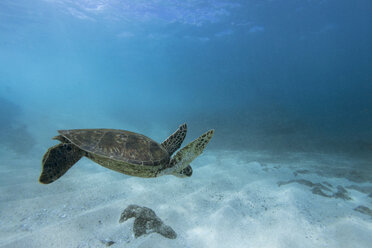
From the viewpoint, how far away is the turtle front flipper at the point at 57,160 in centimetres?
168

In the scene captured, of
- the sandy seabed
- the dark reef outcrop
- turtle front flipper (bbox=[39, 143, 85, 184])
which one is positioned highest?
turtle front flipper (bbox=[39, 143, 85, 184])

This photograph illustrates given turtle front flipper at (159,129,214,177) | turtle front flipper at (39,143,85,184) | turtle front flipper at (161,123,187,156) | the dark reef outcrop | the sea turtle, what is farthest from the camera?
turtle front flipper at (161,123,187,156)

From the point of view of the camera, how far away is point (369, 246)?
8.12 feet

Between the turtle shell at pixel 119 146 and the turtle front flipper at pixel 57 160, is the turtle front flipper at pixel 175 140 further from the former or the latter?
the turtle front flipper at pixel 57 160

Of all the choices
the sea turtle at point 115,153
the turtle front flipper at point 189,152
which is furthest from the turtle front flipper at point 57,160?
the turtle front flipper at point 189,152

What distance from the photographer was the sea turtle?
1.78 meters

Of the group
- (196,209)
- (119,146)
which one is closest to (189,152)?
(119,146)

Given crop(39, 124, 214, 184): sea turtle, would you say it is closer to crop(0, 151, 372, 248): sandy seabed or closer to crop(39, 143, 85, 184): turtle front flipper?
crop(39, 143, 85, 184): turtle front flipper

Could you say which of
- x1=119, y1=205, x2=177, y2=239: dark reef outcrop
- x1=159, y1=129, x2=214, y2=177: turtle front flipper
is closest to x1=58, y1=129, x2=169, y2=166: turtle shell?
x1=159, y1=129, x2=214, y2=177: turtle front flipper

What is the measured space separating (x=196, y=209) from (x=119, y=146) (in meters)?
2.19

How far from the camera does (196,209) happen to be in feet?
10.8

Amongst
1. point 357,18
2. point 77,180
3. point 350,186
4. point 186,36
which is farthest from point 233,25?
point 77,180

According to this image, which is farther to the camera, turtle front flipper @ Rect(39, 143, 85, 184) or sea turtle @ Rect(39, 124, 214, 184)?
sea turtle @ Rect(39, 124, 214, 184)

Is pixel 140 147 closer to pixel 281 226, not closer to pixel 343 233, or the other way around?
pixel 281 226
